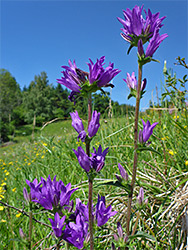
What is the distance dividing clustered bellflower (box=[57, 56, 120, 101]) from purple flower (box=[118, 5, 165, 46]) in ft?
0.62

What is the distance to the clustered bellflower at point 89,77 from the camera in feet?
3.36

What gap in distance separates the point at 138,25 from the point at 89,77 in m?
0.35

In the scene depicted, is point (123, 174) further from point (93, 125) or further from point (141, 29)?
point (141, 29)

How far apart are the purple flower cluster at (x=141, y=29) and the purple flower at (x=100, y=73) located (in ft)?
0.53

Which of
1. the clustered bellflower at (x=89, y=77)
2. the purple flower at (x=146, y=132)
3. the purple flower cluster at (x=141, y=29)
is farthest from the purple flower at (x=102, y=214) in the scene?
the purple flower cluster at (x=141, y=29)

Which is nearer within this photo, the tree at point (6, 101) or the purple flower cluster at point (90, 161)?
the purple flower cluster at point (90, 161)

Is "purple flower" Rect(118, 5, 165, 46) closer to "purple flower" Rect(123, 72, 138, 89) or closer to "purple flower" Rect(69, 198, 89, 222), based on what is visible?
"purple flower" Rect(123, 72, 138, 89)

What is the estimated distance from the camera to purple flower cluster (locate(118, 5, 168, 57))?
3.47 feet

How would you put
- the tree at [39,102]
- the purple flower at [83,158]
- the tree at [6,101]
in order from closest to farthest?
the purple flower at [83,158] → the tree at [6,101] → the tree at [39,102]

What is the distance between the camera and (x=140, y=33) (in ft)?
3.57

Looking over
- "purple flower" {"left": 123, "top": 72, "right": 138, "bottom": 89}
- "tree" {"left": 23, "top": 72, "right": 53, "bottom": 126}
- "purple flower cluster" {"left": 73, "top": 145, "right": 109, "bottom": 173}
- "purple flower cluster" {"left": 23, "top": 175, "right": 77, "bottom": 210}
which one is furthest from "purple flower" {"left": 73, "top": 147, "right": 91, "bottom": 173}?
"tree" {"left": 23, "top": 72, "right": 53, "bottom": 126}

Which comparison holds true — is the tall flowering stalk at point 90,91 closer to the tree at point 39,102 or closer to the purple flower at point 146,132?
the purple flower at point 146,132

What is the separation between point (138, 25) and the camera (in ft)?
3.50

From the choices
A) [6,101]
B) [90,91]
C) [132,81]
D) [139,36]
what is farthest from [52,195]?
[6,101]
